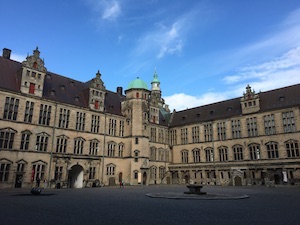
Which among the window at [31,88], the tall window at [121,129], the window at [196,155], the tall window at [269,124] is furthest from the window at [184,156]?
the window at [31,88]

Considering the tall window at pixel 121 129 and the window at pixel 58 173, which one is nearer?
the window at pixel 58 173

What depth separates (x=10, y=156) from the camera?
35906 millimetres

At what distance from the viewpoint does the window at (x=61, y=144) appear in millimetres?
41875

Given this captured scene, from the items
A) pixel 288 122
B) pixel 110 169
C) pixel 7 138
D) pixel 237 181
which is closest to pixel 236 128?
pixel 288 122

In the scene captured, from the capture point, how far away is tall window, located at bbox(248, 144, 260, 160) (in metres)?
49.0

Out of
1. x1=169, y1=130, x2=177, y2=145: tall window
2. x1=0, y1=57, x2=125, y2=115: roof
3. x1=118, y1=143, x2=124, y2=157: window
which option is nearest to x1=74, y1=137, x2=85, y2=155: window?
x1=0, y1=57, x2=125, y2=115: roof

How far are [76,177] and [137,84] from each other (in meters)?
23.6

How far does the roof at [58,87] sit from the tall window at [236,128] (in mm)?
24679

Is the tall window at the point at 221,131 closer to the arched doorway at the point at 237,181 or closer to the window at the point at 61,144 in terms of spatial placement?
the arched doorway at the point at 237,181

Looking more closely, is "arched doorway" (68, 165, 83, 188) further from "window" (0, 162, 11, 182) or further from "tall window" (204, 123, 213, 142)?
"tall window" (204, 123, 213, 142)

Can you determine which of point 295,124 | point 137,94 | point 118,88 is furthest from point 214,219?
point 118,88

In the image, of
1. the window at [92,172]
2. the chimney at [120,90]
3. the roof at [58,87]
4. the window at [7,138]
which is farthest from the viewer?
the chimney at [120,90]

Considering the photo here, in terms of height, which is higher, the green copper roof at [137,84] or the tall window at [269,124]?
the green copper roof at [137,84]

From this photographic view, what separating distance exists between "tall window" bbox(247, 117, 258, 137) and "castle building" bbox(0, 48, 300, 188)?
19 cm
